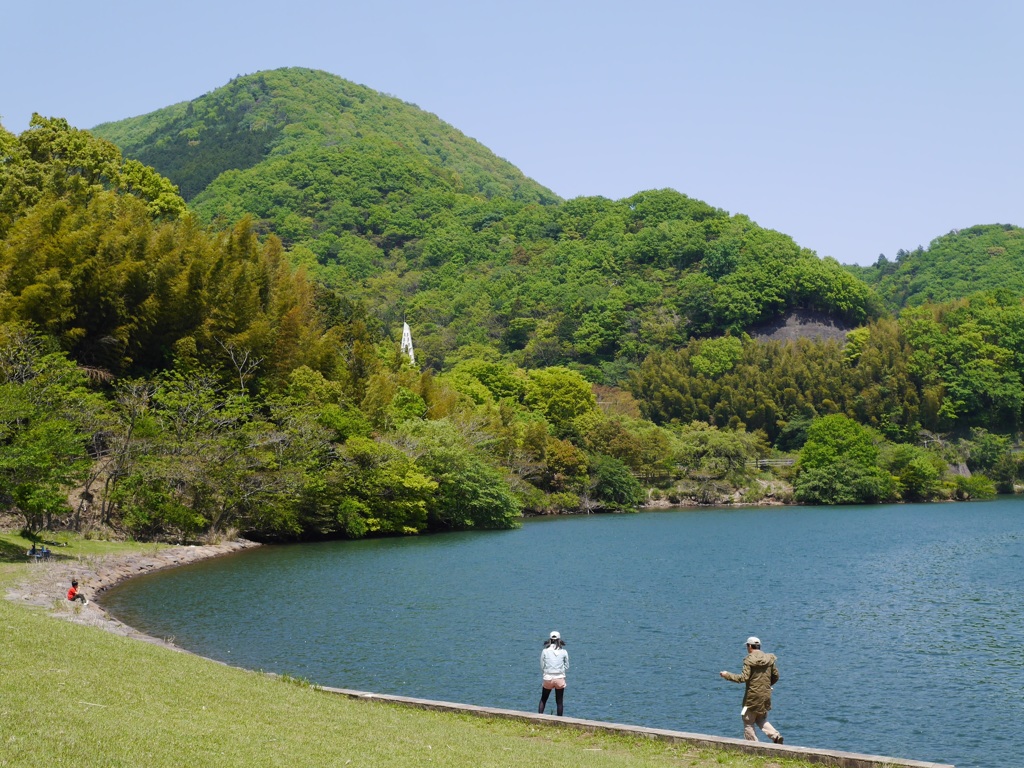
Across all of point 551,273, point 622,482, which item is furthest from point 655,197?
point 622,482

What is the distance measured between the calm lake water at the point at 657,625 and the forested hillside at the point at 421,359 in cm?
509

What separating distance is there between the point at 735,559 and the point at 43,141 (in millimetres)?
42823

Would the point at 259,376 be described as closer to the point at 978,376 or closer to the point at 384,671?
the point at 384,671

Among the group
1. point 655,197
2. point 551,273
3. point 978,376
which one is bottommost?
point 978,376

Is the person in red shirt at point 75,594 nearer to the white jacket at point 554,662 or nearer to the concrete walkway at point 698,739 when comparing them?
the concrete walkway at point 698,739

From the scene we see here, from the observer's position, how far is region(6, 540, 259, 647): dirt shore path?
2320cm

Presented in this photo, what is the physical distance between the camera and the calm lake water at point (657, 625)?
18.5 metres

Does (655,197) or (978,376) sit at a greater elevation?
(655,197)

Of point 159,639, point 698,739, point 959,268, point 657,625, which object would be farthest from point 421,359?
point 698,739

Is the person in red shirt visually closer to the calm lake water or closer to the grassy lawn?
the calm lake water

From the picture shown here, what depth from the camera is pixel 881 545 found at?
47.2 meters

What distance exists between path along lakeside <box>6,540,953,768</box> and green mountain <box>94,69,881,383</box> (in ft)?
242

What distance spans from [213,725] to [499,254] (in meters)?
150

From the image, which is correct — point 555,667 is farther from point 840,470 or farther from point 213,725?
point 840,470
